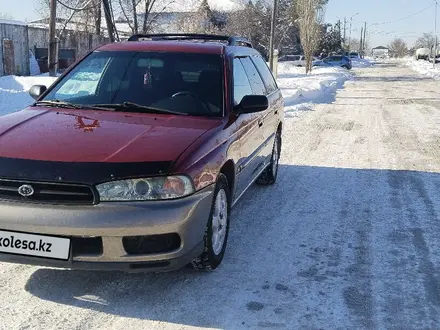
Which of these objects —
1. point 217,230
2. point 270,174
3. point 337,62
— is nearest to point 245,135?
point 217,230

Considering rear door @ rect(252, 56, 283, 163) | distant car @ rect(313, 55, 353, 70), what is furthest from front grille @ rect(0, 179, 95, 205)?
distant car @ rect(313, 55, 353, 70)

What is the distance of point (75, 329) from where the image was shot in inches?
124

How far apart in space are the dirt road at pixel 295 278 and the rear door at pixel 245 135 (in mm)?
472

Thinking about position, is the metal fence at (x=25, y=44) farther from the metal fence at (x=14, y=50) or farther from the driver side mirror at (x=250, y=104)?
the driver side mirror at (x=250, y=104)

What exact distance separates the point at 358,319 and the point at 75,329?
5.48 feet

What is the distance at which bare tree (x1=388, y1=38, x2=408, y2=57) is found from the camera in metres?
140

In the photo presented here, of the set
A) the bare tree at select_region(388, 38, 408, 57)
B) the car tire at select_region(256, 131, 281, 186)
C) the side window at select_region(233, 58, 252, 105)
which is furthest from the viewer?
the bare tree at select_region(388, 38, 408, 57)

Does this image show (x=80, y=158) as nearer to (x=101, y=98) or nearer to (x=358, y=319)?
(x=101, y=98)

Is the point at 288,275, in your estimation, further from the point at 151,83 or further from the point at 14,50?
the point at 14,50

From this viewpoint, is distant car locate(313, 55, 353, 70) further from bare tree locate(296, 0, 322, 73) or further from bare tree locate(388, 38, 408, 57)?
bare tree locate(388, 38, 408, 57)

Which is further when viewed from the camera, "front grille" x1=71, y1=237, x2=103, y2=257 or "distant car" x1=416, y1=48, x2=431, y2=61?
"distant car" x1=416, y1=48, x2=431, y2=61

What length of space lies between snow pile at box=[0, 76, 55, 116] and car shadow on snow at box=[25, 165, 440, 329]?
8.28 metres

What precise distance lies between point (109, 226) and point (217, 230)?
3.50 feet

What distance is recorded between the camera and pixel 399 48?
468ft
